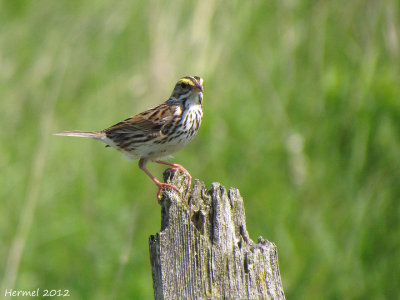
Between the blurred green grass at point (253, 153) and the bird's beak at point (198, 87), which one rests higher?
the blurred green grass at point (253, 153)

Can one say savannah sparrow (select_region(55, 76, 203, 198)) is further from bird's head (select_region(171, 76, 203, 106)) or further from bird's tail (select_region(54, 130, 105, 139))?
bird's tail (select_region(54, 130, 105, 139))

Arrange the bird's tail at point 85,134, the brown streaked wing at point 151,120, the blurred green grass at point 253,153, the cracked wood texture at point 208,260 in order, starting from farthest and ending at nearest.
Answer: the blurred green grass at point 253,153
the bird's tail at point 85,134
the brown streaked wing at point 151,120
the cracked wood texture at point 208,260

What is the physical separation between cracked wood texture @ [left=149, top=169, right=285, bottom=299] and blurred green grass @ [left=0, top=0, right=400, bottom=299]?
3.32m

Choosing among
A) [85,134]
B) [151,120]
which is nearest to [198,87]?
[151,120]

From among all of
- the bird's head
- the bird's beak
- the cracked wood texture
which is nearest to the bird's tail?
the bird's head

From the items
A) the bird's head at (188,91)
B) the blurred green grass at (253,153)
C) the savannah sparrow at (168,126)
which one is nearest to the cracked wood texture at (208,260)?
the savannah sparrow at (168,126)

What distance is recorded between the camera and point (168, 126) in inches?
209

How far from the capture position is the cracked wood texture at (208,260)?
112 inches

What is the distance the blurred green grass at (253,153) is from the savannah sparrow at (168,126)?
0.98 meters

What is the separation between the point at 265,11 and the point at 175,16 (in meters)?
1.05

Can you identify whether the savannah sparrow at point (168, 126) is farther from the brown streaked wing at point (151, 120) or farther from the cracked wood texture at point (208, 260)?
the cracked wood texture at point (208, 260)

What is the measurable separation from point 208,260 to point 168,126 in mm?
2521

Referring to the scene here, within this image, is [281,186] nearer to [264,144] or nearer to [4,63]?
[264,144]

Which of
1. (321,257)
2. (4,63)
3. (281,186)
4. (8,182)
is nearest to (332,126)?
(281,186)
